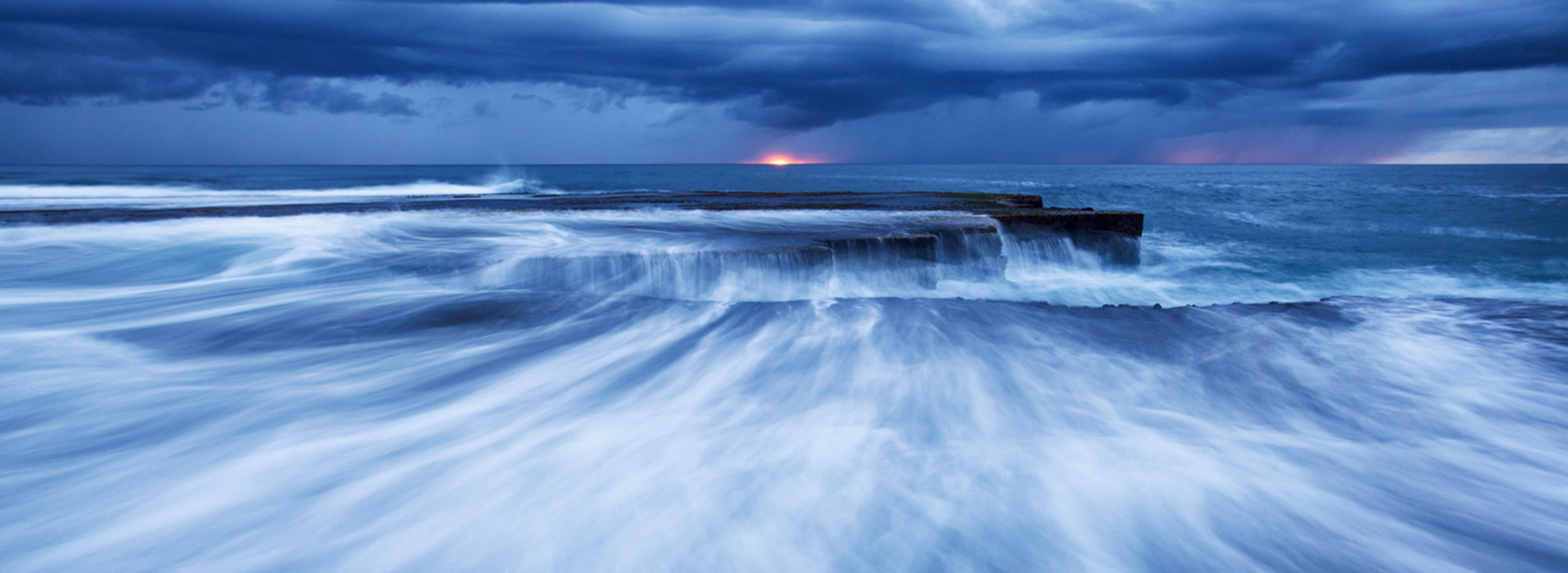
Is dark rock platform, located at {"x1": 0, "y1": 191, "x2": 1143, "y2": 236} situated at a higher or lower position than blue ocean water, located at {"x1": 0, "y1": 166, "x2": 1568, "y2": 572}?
higher

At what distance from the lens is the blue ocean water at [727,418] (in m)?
2.59

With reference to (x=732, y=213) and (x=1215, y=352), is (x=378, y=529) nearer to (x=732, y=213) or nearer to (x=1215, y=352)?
(x=1215, y=352)

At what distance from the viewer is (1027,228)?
979 cm

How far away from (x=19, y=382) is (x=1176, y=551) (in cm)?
590

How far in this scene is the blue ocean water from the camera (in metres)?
2.59

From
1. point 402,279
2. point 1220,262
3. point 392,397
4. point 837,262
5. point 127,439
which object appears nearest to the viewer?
point 127,439

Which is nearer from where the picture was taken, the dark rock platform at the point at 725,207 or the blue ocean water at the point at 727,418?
the blue ocean water at the point at 727,418

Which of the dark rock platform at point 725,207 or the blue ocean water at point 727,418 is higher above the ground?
the dark rock platform at point 725,207

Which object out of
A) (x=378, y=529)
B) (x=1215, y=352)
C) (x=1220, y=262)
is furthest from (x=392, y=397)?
(x=1220, y=262)

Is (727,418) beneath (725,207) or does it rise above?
beneath

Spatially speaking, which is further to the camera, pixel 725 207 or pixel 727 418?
pixel 725 207

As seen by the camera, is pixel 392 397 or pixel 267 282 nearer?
pixel 392 397

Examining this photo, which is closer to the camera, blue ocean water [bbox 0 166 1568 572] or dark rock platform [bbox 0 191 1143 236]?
blue ocean water [bbox 0 166 1568 572]

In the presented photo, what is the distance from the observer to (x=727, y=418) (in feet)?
12.8
